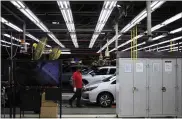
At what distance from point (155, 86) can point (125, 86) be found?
111 centimetres

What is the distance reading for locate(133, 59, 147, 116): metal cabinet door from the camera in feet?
34.0

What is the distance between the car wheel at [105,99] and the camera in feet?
43.2

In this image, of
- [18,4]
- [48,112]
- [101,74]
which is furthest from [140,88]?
[101,74]

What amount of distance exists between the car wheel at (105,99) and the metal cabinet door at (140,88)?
9.64ft

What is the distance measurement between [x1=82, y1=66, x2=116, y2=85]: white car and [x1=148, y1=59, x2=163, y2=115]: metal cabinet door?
674 centimetres

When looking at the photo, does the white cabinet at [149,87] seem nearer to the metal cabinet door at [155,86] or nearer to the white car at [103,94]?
the metal cabinet door at [155,86]

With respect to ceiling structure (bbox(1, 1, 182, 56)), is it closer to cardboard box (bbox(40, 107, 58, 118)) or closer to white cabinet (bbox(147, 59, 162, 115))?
white cabinet (bbox(147, 59, 162, 115))

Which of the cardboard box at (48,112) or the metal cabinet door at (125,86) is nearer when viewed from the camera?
the cardboard box at (48,112)

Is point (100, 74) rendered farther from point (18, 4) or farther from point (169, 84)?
point (18, 4)

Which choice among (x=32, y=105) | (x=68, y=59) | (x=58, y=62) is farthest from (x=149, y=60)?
(x=68, y=59)

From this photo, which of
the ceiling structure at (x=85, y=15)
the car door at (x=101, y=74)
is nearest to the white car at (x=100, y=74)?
the car door at (x=101, y=74)

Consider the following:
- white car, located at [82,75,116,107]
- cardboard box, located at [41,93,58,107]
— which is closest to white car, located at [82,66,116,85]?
white car, located at [82,75,116,107]

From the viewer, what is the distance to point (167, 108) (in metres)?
10.5

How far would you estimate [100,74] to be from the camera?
17.8m
